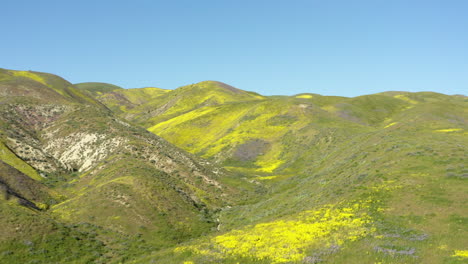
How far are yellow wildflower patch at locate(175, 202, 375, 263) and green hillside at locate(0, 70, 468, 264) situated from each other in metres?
0.16

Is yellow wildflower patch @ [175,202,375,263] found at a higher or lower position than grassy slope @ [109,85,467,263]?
lower

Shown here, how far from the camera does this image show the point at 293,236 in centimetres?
2594

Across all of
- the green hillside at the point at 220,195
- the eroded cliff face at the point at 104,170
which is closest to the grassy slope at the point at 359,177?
the green hillside at the point at 220,195

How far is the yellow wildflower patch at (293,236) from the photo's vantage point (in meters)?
23.5

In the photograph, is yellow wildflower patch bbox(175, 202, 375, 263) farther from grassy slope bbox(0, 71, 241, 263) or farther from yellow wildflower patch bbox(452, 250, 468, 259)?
grassy slope bbox(0, 71, 241, 263)

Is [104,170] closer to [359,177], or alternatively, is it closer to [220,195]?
[220,195]

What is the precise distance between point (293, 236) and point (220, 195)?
101ft

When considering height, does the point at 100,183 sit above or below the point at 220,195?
above

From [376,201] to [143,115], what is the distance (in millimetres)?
162279

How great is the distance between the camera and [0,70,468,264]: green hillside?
79.4ft

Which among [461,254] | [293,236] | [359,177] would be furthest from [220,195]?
[461,254]

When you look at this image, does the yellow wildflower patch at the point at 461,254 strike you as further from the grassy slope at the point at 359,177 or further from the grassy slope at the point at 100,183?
the grassy slope at the point at 100,183

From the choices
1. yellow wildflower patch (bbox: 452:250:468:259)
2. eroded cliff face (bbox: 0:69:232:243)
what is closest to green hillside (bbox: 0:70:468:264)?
yellow wildflower patch (bbox: 452:250:468:259)

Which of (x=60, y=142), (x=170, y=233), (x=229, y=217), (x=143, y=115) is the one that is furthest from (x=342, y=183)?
(x=143, y=115)
